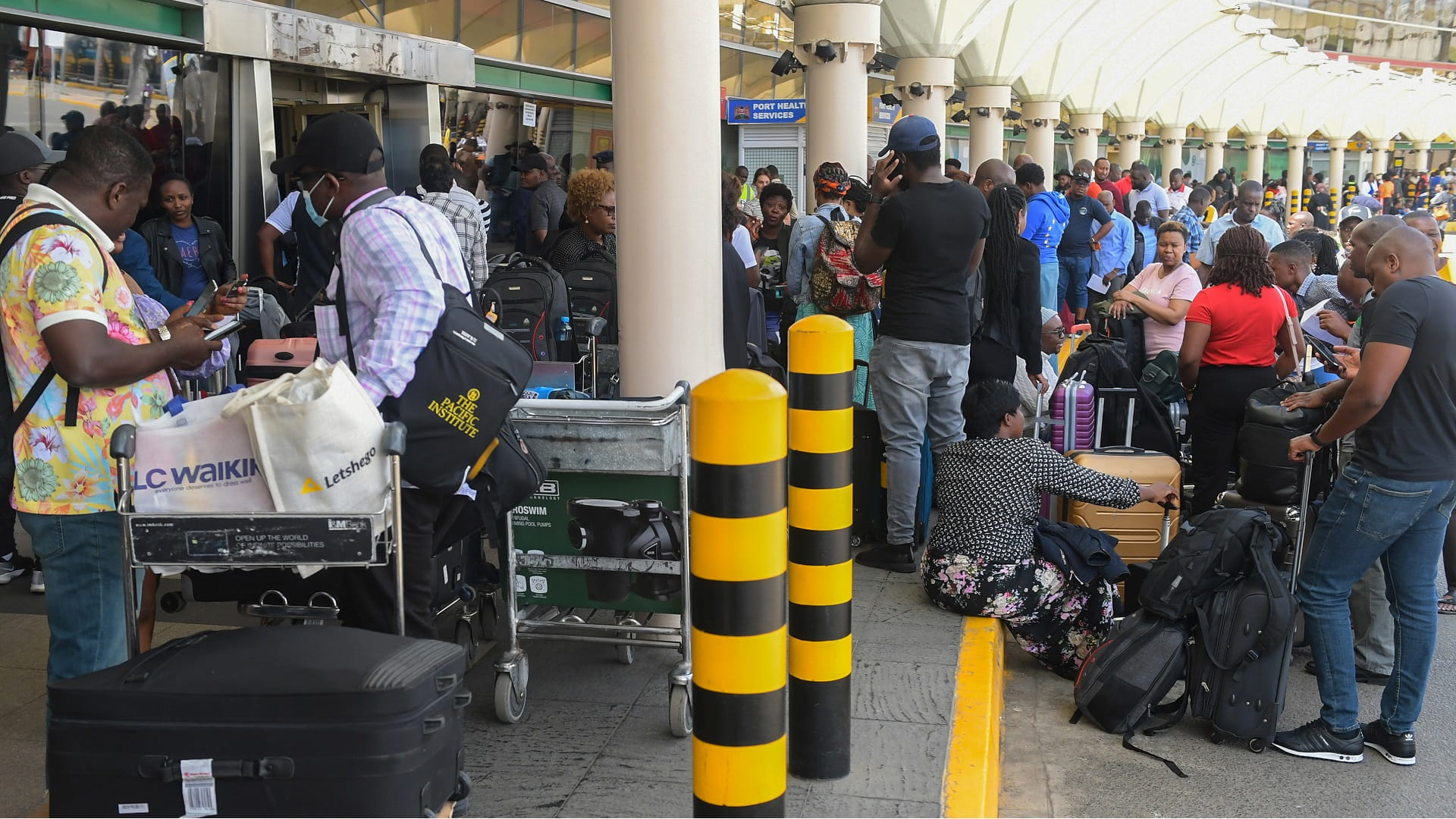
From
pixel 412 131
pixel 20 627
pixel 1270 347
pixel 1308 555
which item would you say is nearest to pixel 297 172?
pixel 20 627

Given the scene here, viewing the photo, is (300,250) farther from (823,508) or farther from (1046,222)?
(1046,222)

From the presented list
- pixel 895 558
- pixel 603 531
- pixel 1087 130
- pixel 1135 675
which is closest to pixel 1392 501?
pixel 1135 675

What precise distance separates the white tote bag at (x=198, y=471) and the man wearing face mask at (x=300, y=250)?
282 cm

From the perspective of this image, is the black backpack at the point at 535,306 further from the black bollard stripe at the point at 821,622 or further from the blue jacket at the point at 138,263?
the black bollard stripe at the point at 821,622

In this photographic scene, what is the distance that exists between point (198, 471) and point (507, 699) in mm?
1662

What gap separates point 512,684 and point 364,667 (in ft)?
5.31

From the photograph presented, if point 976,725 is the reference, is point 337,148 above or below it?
above

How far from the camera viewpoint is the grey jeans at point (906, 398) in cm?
655

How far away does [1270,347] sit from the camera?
7176 millimetres

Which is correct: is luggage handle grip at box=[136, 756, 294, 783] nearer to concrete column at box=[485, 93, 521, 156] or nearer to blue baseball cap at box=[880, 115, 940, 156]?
blue baseball cap at box=[880, 115, 940, 156]

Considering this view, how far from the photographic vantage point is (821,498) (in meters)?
3.83

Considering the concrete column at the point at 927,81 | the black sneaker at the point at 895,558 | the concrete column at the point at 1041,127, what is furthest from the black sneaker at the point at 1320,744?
the concrete column at the point at 1041,127

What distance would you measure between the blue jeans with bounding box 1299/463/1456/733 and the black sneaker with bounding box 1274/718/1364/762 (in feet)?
0.14

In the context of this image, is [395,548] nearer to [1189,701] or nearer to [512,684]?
[512,684]
